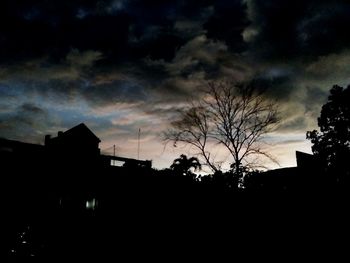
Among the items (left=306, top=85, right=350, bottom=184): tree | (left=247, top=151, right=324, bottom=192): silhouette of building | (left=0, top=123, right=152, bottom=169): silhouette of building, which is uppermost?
(left=306, top=85, right=350, bottom=184): tree

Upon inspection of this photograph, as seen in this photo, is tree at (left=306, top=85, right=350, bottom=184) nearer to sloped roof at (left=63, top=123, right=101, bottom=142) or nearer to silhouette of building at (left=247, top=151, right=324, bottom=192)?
silhouette of building at (left=247, top=151, right=324, bottom=192)

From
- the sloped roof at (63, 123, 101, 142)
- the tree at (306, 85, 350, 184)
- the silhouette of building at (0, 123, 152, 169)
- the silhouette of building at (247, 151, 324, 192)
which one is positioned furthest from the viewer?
the sloped roof at (63, 123, 101, 142)

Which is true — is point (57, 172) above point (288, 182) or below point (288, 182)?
above

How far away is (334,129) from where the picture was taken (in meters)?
33.0

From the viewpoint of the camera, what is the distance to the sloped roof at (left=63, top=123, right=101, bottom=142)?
39.3 metres

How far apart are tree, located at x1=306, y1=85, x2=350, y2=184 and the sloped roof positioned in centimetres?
2844

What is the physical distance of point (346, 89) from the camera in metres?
31.9

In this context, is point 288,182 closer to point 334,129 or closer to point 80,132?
point 334,129

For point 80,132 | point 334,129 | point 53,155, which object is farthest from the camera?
point 80,132

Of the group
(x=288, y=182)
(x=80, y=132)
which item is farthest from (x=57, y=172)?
(x=80, y=132)

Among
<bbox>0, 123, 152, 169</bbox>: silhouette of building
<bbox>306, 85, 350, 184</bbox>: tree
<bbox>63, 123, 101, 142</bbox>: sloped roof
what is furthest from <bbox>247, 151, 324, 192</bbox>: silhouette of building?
<bbox>63, 123, 101, 142</bbox>: sloped roof

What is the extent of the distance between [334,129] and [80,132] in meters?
31.1

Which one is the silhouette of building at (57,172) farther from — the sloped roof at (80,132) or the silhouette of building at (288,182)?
the sloped roof at (80,132)

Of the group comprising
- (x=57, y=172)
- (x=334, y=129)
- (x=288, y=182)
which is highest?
(x=334, y=129)
